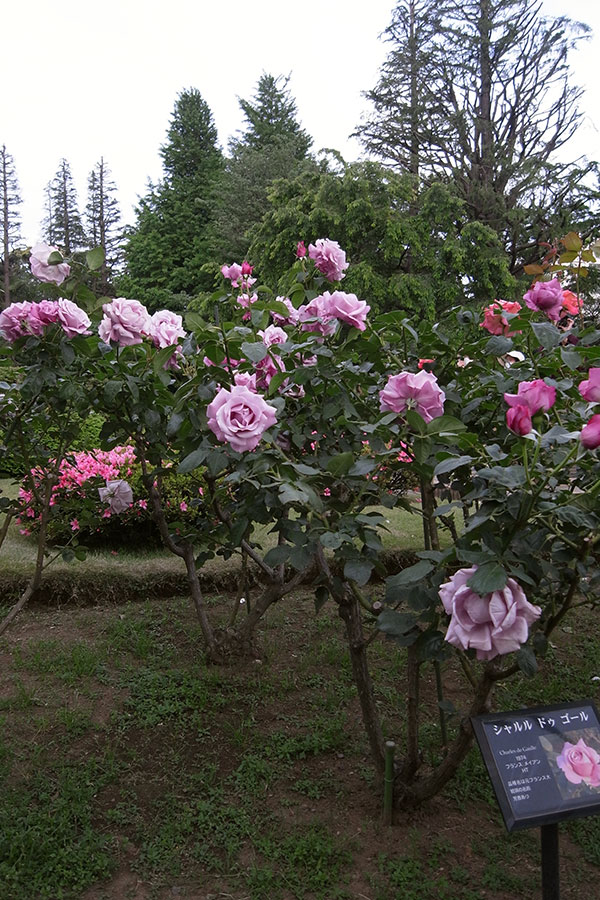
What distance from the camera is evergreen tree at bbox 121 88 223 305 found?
20312 millimetres

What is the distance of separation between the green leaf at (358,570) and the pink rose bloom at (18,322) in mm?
891

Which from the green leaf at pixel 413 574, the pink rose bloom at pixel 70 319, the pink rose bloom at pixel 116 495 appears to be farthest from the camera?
the pink rose bloom at pixel 116 495

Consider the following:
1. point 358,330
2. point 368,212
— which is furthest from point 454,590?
point 368,212

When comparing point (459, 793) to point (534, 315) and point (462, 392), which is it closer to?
point (462, 392)

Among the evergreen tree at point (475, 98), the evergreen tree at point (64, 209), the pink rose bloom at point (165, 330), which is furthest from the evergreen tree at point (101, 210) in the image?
the pink rose bloom at point (165, 330)

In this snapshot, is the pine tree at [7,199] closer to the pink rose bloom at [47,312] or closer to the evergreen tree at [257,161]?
the evergreen tree at [257,161]

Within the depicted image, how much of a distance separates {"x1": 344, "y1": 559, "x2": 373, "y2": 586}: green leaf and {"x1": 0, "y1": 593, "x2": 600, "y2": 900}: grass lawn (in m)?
0.83

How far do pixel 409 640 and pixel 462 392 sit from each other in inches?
27.6

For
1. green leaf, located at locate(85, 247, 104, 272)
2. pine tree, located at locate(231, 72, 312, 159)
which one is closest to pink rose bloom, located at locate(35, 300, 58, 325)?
green leaf, located at locate(85, 247, 104, 272)

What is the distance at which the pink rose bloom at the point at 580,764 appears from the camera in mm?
1123

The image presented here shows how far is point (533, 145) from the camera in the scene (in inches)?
586

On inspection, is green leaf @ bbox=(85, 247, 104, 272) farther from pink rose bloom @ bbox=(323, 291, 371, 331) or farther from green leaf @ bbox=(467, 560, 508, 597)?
green leaf @ bbox=(467, 560, 508, 597)

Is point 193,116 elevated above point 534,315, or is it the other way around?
point 193,116

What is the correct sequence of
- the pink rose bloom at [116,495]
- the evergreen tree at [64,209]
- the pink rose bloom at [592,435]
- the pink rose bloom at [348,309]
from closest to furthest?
the pink rose bloom at [592,435] → the pink rose bloom at [348,309] → the pink rose bloom at [116,495] → the evergreen tree at [64,209]
